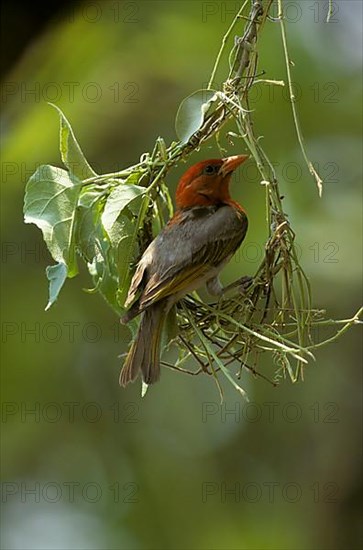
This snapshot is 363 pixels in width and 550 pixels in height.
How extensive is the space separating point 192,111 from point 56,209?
0.37 m

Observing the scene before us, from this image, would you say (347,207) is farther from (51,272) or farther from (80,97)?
(51,272)

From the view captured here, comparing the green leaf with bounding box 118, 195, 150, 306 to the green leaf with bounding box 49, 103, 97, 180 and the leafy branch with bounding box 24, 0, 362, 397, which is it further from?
the green leaf with bounding box 49, 103, 97, 180

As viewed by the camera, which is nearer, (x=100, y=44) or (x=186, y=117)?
(x=186, y=117)

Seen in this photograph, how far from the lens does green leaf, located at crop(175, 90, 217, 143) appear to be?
103 inches

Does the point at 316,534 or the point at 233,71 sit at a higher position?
the point at 233,71

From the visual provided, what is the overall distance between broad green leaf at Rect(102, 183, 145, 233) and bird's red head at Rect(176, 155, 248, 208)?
1.16 feet

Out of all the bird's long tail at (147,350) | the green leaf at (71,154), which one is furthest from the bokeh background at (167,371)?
the bird's long tail at (147,350)

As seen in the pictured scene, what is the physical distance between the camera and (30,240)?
5504 mm

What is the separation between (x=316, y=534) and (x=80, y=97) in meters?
2.44

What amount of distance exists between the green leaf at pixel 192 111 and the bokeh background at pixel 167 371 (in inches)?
44.5

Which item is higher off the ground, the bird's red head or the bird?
the bird's red head

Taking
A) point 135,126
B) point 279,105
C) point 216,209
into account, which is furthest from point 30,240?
point 216,209

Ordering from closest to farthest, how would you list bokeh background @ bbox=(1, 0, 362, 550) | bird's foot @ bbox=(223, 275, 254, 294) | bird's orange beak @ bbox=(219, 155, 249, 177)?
bird's foot @ bbox=(223, 275, 254, 294) < bird's orange beak @ bbox=(219, 155, 249, 177) < bokeh background @ bbox=(1, 0, 362, 550)

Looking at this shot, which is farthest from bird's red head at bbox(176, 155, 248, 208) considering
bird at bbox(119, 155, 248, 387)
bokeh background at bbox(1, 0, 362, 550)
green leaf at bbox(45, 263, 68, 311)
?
bokeh background at bbox(1, 0, 362, 550)
